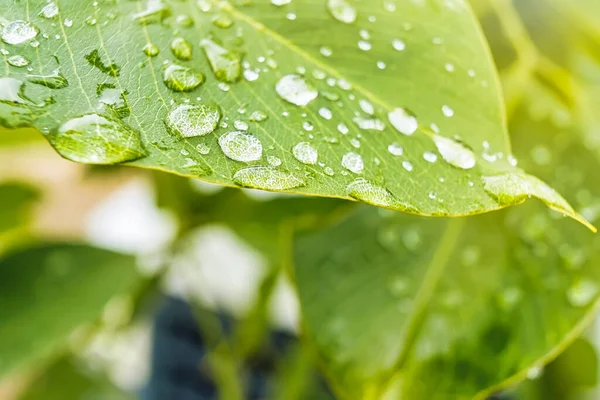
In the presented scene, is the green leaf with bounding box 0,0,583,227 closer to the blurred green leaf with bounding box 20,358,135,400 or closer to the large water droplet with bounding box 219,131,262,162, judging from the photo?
the large water droplet with bounding box 219,131,262,162

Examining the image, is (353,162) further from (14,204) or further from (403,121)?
(14,204)

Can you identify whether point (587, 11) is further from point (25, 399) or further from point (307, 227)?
point (25, 399)

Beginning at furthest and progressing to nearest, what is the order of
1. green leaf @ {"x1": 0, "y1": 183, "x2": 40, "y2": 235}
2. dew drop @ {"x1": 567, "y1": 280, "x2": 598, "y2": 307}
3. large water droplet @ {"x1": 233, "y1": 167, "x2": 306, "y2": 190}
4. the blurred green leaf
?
the blurred green leaf
green leaf @ {"x1": 0, "y1": 183, "x2": 40, "y2": 235}
dew drop @ {"x1": 567, "y1": 280, "x2": 598, "y2": 307}
large water droplet @ {"x1": 233, "y1": 167, "x2": 306, "y2": 190}

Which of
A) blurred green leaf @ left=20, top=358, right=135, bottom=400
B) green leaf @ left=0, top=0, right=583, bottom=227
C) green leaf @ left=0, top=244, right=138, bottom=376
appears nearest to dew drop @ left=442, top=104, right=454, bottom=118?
green leaf @ left=0, top=0, right=583, bottom=227

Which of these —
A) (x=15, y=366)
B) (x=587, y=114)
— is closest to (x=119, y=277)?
(x=15, y=366)

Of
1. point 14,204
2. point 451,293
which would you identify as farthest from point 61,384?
point 451,293

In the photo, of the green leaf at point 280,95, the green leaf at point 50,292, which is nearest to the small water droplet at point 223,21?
the green leaf at point 280,95
